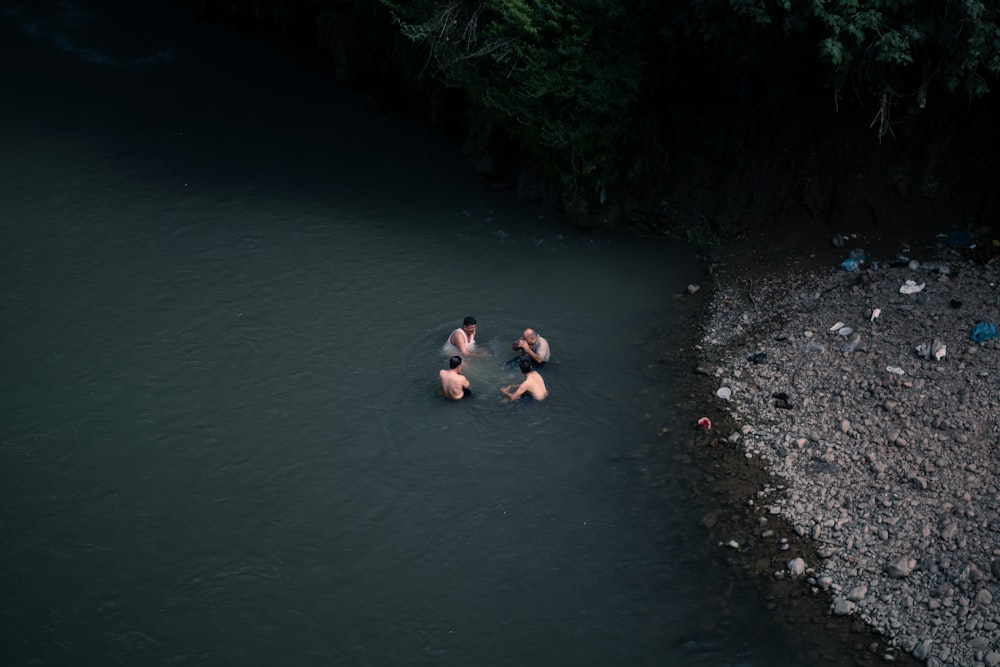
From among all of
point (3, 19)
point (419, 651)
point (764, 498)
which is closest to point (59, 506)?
point (419, 651)

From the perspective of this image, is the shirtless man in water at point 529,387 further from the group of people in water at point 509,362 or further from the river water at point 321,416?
the river water at point 321,416

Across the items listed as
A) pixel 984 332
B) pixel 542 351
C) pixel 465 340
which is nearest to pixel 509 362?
pixel 542 351

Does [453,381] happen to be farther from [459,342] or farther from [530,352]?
[530,352]

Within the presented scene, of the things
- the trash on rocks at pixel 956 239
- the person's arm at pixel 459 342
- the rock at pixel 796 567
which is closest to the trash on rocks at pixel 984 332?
the trash on rocks at pixel 956 239

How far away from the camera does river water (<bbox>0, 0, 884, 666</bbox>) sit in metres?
11.6

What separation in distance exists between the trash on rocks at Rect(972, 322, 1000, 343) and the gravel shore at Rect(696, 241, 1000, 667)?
0.07 metres

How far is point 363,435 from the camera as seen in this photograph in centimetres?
1411

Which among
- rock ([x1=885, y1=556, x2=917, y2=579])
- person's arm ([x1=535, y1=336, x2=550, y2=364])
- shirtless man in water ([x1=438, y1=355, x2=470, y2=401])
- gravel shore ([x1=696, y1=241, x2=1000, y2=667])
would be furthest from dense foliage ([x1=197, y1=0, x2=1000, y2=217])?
rock ([x1=885, y1=556, x2=917, y2=579])

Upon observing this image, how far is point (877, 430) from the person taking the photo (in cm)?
1318

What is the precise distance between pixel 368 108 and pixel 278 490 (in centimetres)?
1097

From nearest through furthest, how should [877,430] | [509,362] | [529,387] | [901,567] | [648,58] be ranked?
[901,567] → [877,430] → [529,387] → [509,362] → [648,58]

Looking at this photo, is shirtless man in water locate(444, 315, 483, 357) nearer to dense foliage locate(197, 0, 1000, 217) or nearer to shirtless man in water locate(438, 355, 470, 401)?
shirtless man in water locate(438, 355, 470, 401)

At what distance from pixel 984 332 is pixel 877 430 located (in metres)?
2.29

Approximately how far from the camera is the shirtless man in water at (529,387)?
14484mm
